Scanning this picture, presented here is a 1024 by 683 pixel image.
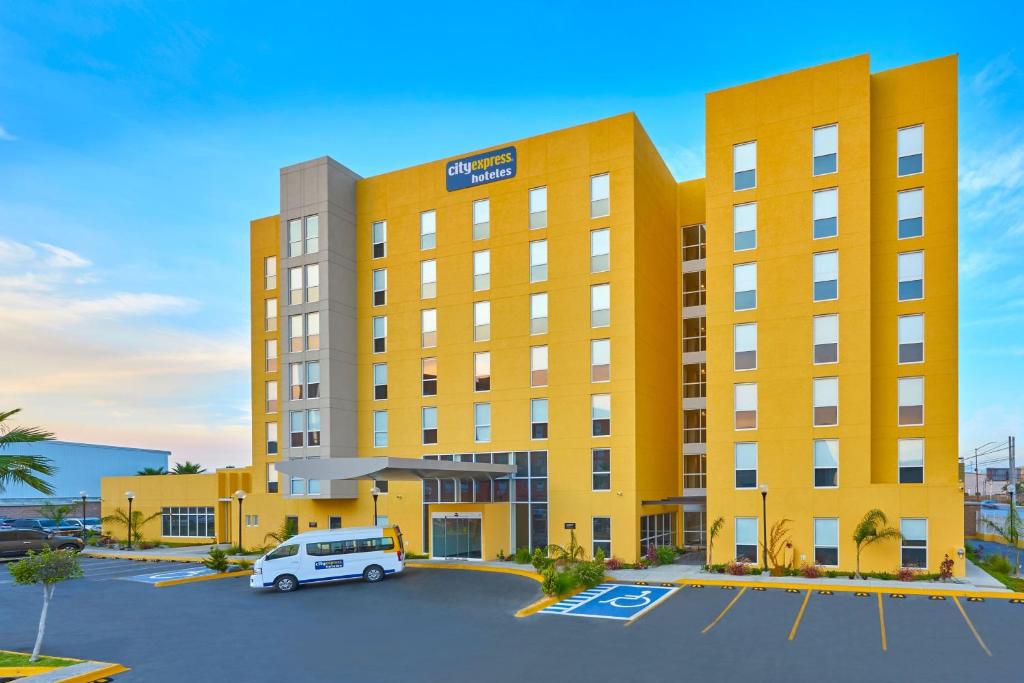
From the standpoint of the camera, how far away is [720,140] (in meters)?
32.1

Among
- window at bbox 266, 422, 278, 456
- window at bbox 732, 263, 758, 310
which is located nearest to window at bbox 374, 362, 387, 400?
window at bbox 266, 422, 278, 456

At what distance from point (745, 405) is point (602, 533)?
819cm

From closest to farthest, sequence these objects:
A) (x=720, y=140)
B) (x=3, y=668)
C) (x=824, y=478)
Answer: (x=3, y=668), (x=824, y=478), (x=720, y=140)

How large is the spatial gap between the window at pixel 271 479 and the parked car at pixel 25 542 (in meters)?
9.65

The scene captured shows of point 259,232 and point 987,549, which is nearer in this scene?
point 987,549

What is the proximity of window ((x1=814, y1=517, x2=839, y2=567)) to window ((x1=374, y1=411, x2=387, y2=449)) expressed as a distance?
810 inches

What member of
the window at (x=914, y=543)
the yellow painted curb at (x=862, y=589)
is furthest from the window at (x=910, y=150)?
the yellow painted curb at (x=862, y=589)

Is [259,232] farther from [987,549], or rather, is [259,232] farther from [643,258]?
[987,549]

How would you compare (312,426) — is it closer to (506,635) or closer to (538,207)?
(538,207)

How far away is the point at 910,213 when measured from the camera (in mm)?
29328

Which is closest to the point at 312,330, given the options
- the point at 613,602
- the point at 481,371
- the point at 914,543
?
the point at 481,371

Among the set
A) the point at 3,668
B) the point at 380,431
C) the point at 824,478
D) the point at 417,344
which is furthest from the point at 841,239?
the point at 3,668

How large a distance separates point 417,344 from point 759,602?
68.4ft

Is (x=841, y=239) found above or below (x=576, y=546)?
above
